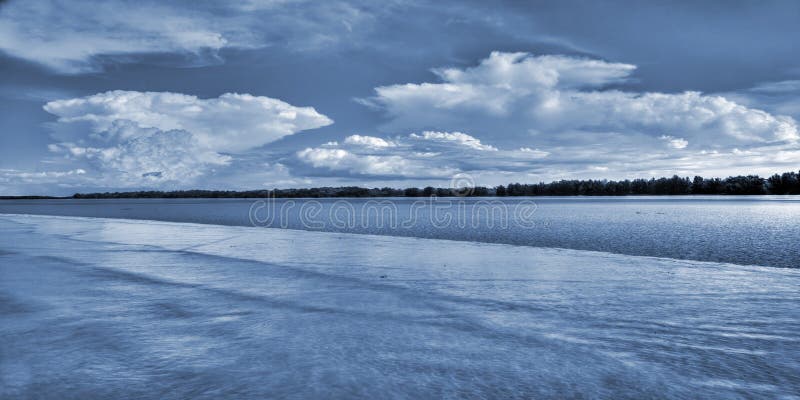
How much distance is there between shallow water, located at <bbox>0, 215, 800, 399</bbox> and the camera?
11.3ft

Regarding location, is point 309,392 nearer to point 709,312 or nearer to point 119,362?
point 119,362

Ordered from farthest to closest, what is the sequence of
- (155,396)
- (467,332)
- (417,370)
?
1. (467,332)
2. (417,370)
3. (155,396)

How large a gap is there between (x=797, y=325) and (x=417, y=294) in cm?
451

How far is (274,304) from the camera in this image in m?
6.17

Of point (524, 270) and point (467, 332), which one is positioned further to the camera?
point (524, 270)

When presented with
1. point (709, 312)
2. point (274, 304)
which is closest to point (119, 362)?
point (274, 304)

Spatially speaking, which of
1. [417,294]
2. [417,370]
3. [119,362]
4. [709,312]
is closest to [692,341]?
[709,312]

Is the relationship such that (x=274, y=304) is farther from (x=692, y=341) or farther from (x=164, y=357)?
(x=692, y=341)

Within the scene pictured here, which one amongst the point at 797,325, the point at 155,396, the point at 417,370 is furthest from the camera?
the point at 797,325

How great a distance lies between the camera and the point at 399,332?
4.83 metres

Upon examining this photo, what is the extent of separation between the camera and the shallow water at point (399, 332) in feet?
11.3

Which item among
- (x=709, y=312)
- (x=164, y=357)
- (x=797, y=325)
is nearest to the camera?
(x=164, y=357)

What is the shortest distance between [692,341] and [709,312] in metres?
1.49

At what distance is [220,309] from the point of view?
19.1 ft
